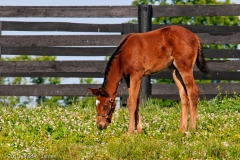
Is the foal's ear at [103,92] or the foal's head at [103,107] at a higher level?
the foal's ear at [103,92]

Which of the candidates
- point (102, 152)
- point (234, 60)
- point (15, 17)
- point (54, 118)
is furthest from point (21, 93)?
point (102, 152)

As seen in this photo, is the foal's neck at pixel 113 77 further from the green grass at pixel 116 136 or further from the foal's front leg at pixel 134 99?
the green grass at pixel 116 136

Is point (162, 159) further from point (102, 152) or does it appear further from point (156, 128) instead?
point (156, 128)

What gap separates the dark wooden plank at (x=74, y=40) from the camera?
15.6 meters

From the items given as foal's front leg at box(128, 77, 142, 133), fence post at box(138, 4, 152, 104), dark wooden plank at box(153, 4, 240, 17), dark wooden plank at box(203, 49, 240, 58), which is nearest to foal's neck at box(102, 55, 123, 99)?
foal's front leg at box(128, 77, 142, 133)

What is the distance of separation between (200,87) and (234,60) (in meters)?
1.06

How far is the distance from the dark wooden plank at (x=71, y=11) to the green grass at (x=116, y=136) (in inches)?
110

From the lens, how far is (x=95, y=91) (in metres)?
10.3

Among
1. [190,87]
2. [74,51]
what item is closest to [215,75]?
[74,51]

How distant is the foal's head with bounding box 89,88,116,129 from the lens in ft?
33.9

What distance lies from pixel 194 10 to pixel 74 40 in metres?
3.01

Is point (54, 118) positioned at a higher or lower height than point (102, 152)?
lower

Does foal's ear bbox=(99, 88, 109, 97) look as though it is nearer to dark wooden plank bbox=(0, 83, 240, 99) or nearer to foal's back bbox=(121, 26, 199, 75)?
foal's back bbox=(121, 26, 199, 75)

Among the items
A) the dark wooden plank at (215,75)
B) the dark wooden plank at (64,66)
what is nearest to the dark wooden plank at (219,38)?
the dark wooden plank at (64,66)
